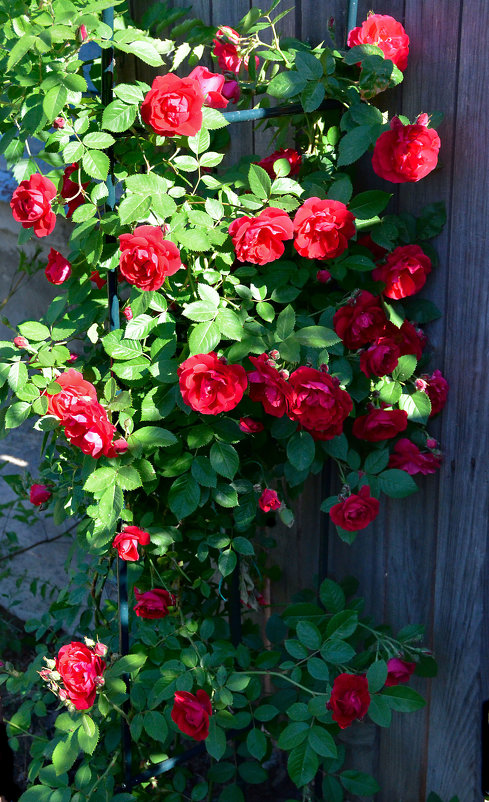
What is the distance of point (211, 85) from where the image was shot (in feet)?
4.91

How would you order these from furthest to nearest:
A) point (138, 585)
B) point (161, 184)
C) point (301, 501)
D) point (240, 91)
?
point (301, 501) → point (138, 585) → point (240, 91) → point (161, 184)

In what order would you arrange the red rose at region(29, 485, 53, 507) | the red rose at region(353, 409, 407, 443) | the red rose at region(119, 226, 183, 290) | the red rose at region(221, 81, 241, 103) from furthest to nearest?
1. the red rose at region(29, 485, 53, 507)
2. the red rose at region(221, 81, 241, 103)
3. the red rose at region(353, 409, 407, 443)
4. the red rose at region(119, 226, 183, 290)

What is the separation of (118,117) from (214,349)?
1.57 ft

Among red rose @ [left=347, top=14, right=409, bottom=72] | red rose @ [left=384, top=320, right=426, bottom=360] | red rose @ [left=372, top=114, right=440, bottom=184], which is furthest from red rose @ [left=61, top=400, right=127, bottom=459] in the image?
red rose @ [left=347, top=14, right=409, bottom=72]

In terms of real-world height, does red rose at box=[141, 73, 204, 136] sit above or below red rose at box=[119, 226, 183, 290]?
above

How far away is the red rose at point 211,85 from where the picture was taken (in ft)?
4.90

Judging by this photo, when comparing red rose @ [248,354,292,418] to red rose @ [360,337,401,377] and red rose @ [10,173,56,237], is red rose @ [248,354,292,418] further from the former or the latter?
red rose @ [10,173,56,237]

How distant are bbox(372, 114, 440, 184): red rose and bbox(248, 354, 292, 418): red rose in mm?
430

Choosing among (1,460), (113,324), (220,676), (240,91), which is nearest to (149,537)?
(220,676)

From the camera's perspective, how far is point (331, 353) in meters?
1.51

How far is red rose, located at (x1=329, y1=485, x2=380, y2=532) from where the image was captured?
1475mm

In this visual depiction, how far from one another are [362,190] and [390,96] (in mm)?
199

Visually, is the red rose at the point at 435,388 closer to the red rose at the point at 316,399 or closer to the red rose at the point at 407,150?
the red rose at the point at 316,399

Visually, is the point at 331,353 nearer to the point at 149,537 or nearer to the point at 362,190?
the point at 362,190
